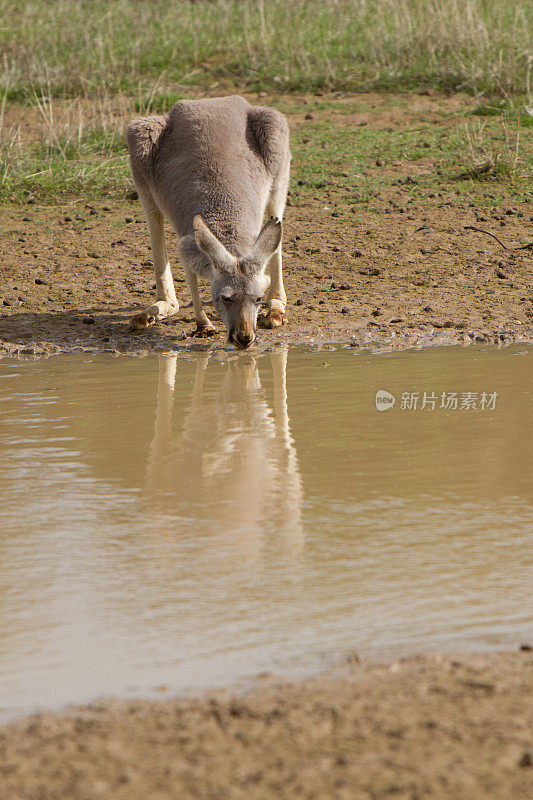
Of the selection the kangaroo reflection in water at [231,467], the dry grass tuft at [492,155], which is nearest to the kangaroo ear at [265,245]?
the kangaroo reflection in water at [231,467]

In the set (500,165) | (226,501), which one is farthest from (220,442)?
(500,165)

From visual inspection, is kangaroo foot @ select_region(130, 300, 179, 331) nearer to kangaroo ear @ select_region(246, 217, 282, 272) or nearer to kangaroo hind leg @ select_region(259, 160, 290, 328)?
kangaroo hind leg @ select_region(259, 160, 290, 328)

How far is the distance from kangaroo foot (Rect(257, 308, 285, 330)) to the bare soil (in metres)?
0.05

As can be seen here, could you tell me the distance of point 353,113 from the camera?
10.5m

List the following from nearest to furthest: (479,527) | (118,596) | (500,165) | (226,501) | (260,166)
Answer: (118,596)
(479,527)
(226,501)
(260,166)
(500,165)

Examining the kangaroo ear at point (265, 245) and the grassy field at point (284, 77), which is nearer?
the kangaroo ear at point (265, 245)

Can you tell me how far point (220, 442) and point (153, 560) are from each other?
4.36 ft

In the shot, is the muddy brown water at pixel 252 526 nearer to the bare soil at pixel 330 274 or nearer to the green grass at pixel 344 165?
the bare soil at pixel 330 274

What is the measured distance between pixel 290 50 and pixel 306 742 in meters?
10.6

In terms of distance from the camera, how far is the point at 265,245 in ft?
19.8

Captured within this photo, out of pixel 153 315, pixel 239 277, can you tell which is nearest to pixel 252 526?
pixel 239 277

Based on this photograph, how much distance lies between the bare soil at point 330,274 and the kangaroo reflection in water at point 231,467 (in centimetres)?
137

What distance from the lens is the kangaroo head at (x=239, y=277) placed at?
5945 mm

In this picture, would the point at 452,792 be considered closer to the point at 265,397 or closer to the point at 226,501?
the point at 226,501
